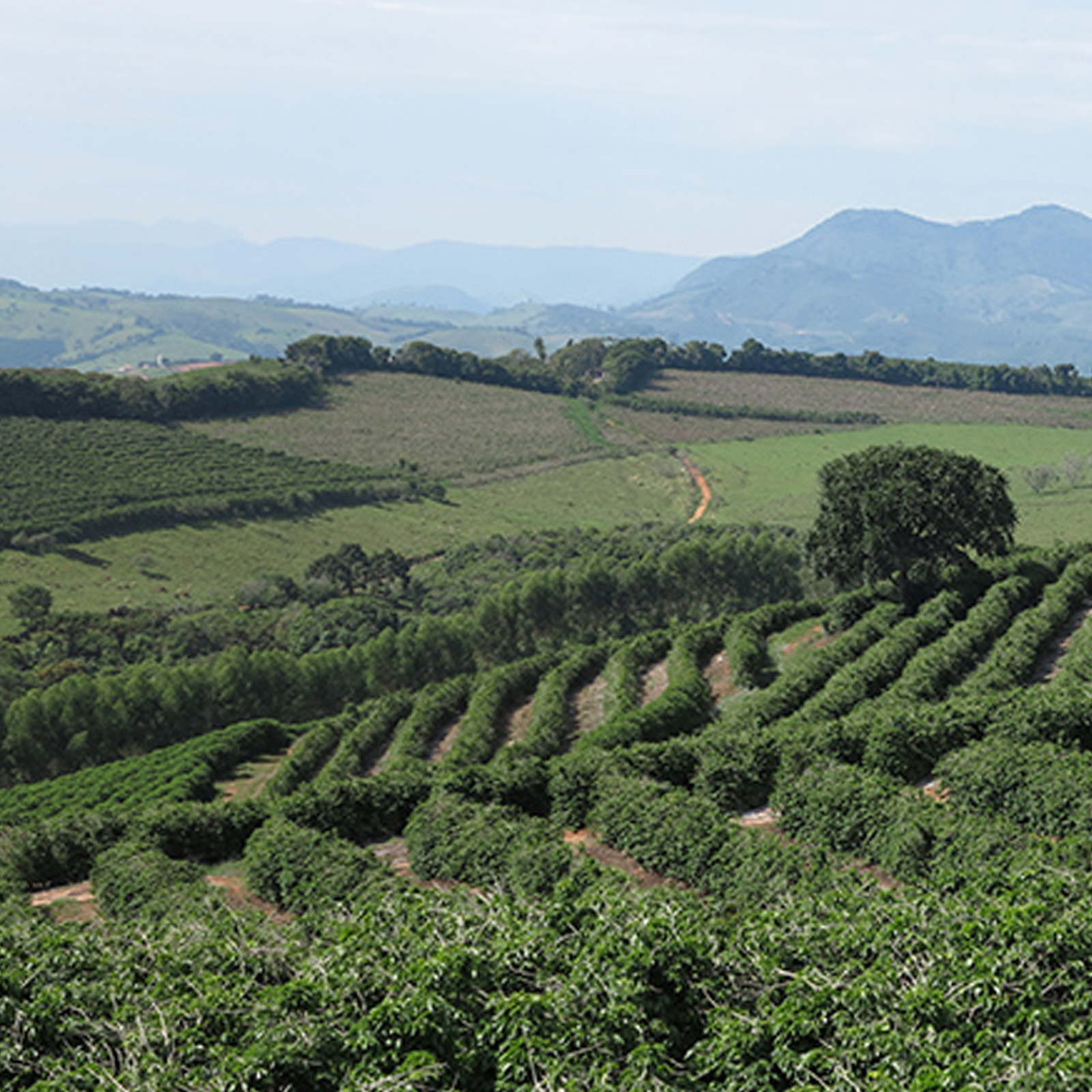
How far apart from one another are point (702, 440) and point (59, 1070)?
485ft

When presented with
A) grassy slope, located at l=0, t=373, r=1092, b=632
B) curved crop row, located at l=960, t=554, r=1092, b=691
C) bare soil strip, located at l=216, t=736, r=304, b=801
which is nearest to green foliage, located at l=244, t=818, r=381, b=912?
bare soil strip, located at l=216, t=736, r=304, b=801

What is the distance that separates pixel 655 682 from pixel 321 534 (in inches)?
2673

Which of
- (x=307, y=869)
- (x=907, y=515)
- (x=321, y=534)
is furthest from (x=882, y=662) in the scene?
(x=321, y=534)

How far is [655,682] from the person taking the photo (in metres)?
55.0

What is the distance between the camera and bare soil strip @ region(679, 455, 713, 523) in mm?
125562

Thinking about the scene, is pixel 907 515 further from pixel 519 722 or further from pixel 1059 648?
pixel 519 722

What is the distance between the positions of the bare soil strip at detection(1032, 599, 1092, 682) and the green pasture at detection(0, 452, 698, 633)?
70513 mm

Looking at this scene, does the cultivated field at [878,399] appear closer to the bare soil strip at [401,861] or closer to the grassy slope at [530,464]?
the grassy slope at [530,464]

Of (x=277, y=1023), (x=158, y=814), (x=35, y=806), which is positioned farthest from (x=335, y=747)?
(x=277, y=1023)

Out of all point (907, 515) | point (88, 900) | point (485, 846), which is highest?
point (907, 515)

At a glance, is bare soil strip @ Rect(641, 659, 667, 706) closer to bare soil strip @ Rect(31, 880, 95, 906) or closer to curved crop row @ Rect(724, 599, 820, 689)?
curved crop row @ Rect(724, 599, 820, 689)

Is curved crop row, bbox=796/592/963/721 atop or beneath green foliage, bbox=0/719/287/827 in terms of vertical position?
atop

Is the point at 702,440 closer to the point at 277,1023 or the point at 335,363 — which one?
the point at 335,363

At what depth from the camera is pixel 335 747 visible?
57.4 m
